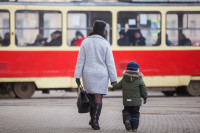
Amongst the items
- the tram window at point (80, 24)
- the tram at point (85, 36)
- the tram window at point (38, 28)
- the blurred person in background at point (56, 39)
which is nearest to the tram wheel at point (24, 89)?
the tram at point (85, 36)

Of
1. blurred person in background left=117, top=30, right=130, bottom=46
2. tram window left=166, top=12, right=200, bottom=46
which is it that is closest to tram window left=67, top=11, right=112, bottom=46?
blurred person in background left=117, top=30, right=130, bottom=46

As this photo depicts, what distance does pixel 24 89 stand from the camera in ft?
63.3

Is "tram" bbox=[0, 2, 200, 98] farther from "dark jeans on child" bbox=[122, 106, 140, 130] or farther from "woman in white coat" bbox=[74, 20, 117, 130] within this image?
"dark jeans on child" bbox=[122, 106, 140, 130]

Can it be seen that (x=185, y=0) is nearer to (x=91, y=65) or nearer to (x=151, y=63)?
(x=151, y=63)

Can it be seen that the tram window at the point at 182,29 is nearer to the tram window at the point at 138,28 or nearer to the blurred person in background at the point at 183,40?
the blurred person in background at the point at 183,40

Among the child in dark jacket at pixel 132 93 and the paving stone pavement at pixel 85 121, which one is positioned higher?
the child in dark jacket at pixel 132 93

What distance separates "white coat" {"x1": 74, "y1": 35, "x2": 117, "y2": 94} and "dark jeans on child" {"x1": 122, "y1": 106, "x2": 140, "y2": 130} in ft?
1.64

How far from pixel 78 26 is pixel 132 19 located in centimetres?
172

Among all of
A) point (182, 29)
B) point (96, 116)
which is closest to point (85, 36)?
point (182, 29)

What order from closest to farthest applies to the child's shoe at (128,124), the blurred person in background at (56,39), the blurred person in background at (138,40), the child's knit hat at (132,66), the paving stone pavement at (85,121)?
the child's shoe at (128,124) < the child's knit hat at (132,66) < the paving stone pavement at (85,121) < the blurred person in background at (56,39) < the blurred person in background at (138,40)

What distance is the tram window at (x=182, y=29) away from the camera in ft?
65.9

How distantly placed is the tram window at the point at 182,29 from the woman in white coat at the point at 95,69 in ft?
34.5

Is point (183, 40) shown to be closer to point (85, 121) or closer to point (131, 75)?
point (85, 121)

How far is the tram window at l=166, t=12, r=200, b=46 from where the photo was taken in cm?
2009
